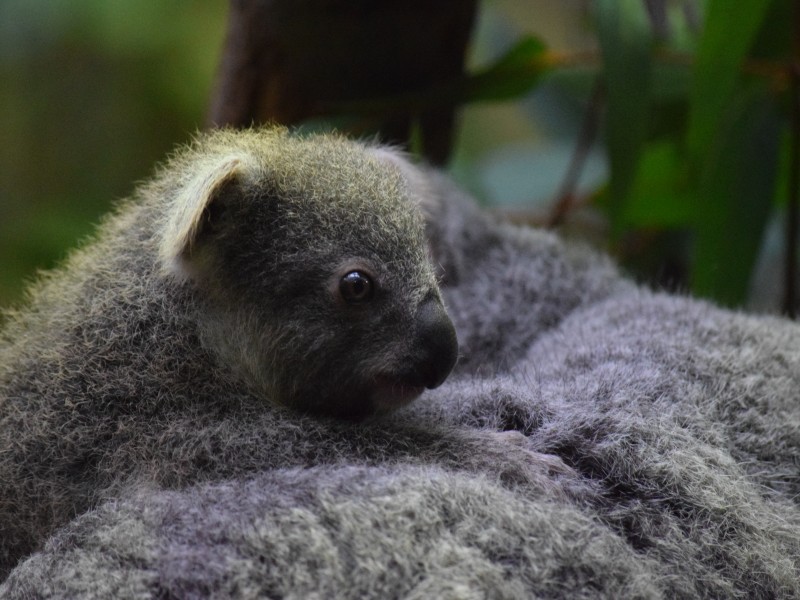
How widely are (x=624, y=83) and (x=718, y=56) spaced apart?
29cm

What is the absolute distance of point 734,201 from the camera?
9.61 feet

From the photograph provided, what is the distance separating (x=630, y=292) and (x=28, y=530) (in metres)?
1.78

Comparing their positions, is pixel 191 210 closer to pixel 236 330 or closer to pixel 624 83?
pixel 236 330

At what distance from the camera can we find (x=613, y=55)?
282 centimetres

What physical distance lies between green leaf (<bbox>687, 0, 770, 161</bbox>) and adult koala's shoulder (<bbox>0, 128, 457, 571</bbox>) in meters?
1.35

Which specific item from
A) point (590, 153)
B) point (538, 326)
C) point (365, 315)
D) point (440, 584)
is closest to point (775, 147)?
point (538, 326)

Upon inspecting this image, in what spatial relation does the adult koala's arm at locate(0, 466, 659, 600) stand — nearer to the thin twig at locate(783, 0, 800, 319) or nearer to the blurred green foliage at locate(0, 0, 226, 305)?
the thin twig at locate(783, 0, 800, 319)

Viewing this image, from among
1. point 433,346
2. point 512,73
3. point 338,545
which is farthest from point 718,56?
point 338,545

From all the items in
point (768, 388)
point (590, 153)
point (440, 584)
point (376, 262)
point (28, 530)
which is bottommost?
point (28, 530)

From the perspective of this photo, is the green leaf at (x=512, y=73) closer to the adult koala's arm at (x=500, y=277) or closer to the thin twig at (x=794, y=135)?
the adult koala's arm at (x=500, y=277)

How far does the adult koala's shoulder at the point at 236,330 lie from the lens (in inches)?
65.0

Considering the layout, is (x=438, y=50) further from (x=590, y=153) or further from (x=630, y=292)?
(x=590, y=153)

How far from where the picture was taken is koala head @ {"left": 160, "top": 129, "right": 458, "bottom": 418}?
166 centimetres

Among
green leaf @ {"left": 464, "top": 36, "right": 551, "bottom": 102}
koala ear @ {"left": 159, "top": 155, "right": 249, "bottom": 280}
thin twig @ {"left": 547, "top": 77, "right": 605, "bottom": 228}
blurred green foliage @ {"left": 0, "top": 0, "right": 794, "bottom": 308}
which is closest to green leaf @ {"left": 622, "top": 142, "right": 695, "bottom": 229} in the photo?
blurred green foliage @ {"left": 0, "top": 0, "right": 794, "bottom": 308}
